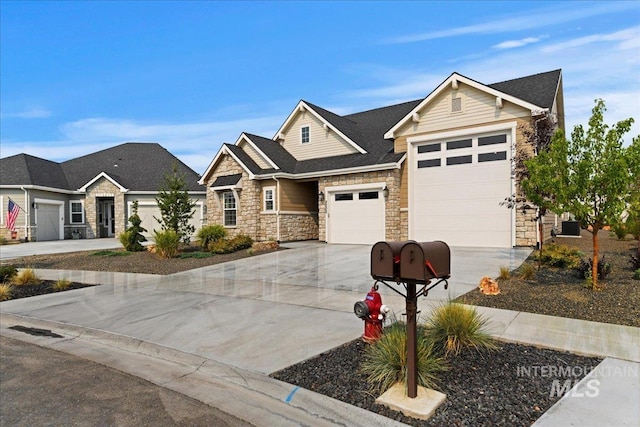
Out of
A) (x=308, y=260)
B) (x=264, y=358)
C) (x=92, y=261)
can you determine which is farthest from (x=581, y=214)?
(x=92, y=261)

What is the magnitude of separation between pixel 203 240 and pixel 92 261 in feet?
14.8

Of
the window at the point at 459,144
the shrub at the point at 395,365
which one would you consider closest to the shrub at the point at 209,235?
the window at the point at 459,144

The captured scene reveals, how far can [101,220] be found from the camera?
2984cm

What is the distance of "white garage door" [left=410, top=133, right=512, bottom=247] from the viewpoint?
15.2 meters

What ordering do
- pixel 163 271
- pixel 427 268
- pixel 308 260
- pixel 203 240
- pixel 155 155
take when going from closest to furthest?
pixel 427 268 → pixel 163 271 → pixel 308 260 → pixel 203 240 → pixel 155 155

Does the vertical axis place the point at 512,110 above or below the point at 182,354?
above

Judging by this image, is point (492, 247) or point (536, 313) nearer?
point (536, 313)

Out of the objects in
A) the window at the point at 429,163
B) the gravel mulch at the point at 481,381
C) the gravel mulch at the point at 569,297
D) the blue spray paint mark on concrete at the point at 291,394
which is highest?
the window at the point at 429,163

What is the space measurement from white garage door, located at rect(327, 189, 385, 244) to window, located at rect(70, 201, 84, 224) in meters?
20.6

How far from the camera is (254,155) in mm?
21859

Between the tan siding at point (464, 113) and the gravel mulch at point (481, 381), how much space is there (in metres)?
12.5

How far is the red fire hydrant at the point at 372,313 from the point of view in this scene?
4.75 metres

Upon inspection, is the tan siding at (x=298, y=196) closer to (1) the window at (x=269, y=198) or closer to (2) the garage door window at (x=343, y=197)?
(1) the window at (x=269, y=198)

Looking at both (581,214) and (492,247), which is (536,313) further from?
(492,247)
